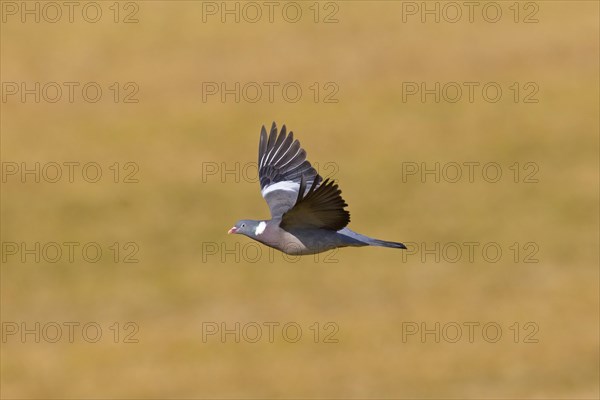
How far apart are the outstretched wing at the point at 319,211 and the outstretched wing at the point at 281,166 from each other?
6.98 ft

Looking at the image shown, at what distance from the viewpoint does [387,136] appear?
34.2 m

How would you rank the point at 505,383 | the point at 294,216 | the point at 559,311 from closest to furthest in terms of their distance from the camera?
the point at 294,216
the point at 505,383
the point at 559,311

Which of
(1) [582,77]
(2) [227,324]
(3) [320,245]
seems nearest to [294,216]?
(3) [320,245]

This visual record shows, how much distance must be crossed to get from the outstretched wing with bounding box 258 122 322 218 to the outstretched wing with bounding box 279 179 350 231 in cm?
213

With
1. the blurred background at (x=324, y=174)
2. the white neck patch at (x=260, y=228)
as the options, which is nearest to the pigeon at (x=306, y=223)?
the white neck patch at (x=260, y=228)

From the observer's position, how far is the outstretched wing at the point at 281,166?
45.3 ft

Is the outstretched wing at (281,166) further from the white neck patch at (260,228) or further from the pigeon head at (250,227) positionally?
the white neck patch at (260,228)

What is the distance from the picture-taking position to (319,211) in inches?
434

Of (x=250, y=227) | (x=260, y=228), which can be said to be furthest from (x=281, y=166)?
(x=260, y=228)

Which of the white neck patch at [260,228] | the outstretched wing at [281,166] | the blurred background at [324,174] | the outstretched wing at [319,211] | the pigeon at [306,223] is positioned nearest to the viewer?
the outstretched wing at [319,211]

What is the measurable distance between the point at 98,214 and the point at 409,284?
29.4 ft

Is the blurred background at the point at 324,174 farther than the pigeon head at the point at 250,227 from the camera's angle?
Yes

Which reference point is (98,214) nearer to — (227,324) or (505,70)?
(227,324)

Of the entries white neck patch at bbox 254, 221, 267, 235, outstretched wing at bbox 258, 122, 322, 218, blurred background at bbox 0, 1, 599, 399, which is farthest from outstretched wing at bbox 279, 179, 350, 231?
blurred background at bbox 0, 1, 599, 399
